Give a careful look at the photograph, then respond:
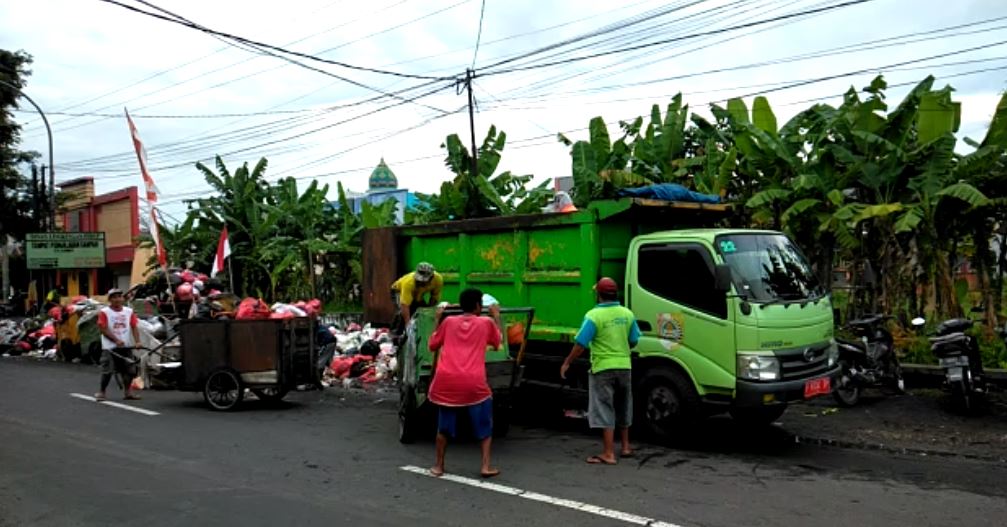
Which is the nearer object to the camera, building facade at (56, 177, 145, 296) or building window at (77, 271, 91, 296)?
building facade at (56, 177, 145, 296)

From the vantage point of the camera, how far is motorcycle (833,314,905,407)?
948 cm

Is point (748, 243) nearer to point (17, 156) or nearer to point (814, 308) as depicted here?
point (814, 308)

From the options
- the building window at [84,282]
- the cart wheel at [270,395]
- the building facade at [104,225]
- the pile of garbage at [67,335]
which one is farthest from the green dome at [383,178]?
the cart wheel at [270,395]

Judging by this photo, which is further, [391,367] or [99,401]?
[391,367]

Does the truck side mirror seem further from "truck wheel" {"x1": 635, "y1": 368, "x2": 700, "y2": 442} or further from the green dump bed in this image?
the green dump bed

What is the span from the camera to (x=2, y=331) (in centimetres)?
2284

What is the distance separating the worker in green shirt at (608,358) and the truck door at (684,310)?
684 mm

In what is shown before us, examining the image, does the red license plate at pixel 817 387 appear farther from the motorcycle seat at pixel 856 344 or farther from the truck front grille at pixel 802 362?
the motorcycle seat at pixel 856 344

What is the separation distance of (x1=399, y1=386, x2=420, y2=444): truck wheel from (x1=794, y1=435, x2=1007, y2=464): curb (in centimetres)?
384

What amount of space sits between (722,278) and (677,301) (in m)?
0.61

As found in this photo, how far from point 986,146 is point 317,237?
17151 millimetres

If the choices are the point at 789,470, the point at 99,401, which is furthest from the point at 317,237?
the point at 789,470

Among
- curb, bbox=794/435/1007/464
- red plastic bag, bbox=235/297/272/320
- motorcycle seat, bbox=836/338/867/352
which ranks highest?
red plastic bag, bbox=235/297/272/320

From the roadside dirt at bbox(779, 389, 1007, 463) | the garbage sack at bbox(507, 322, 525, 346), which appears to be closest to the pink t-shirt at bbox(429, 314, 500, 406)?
the garbage sack at bbox(507, 322, 525, 346)
